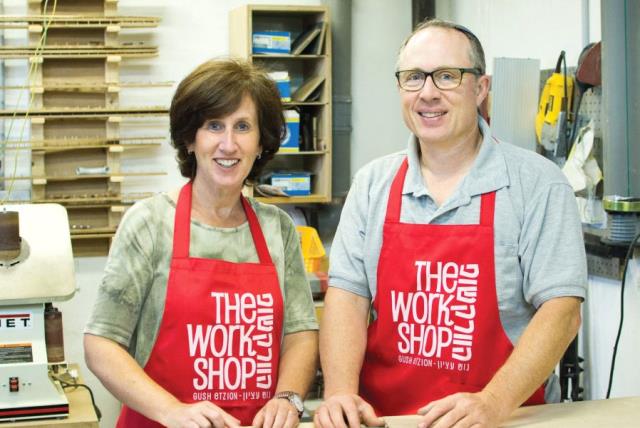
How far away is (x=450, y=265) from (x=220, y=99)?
1.92ft

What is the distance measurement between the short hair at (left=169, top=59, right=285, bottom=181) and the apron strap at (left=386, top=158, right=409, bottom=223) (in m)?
0.29

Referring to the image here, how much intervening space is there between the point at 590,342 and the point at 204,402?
1.96m

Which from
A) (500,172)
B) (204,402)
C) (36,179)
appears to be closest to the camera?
(204,402)

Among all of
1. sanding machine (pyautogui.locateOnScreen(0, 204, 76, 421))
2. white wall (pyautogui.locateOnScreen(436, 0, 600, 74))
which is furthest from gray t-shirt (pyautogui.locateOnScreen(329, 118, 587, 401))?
white wall (pyautogui.locateOnScreen(436, 0, 600, 74))

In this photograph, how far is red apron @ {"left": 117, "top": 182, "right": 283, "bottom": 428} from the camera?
6.33 ft

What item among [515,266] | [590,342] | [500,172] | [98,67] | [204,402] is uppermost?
[98,67]

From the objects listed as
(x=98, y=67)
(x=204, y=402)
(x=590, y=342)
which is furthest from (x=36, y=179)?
(x=204, y=402)

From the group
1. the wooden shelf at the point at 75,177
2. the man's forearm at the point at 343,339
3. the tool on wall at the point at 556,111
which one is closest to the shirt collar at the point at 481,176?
the man's forearm at the point at 343,339

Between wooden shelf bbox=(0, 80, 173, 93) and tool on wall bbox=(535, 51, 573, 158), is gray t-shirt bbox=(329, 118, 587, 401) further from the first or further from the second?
wooden shelf bbox=(0, 80, 173, 93)

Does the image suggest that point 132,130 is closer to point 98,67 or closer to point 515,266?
point 98,67

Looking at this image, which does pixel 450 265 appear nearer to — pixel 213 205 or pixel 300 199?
pixel 213 205

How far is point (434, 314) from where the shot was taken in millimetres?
1902

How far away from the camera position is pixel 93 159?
457 centimetres

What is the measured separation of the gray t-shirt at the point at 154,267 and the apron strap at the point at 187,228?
11 mm
